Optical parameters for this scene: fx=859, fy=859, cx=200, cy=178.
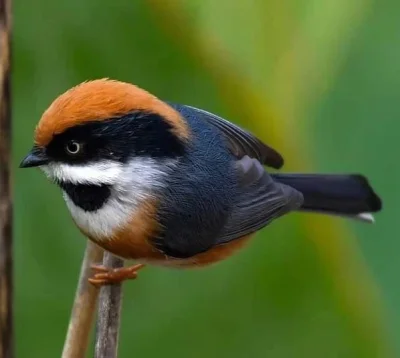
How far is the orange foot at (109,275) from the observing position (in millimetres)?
1734

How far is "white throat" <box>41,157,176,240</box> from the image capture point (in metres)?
1.59

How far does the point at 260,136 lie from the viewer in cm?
203

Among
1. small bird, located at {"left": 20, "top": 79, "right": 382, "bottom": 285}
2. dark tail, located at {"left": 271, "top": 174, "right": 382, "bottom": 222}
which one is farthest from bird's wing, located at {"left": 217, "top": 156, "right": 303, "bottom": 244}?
dark tail, located at {"left": 271, "top": 174, "right": 382, "bottom": 222}

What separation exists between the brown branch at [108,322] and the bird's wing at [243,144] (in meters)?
0.46

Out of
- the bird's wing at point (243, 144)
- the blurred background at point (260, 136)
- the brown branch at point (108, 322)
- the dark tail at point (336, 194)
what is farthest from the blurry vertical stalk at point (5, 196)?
the dark tail at point (336, 194)

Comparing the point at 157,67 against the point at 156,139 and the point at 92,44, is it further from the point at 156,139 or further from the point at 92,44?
the point at 156,139

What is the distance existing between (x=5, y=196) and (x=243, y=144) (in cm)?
90

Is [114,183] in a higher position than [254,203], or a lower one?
higher

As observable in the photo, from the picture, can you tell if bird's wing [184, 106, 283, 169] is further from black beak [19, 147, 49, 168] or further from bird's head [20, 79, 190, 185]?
black beak [19, 147, 49, 168]

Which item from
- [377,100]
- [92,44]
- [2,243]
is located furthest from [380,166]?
[2,243]

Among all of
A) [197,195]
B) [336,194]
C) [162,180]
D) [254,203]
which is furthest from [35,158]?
[336,194]

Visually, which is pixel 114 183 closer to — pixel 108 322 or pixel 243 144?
pixel 108 322

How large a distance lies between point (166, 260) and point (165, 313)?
0.74 ft

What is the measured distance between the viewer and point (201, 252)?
6.25 ft
